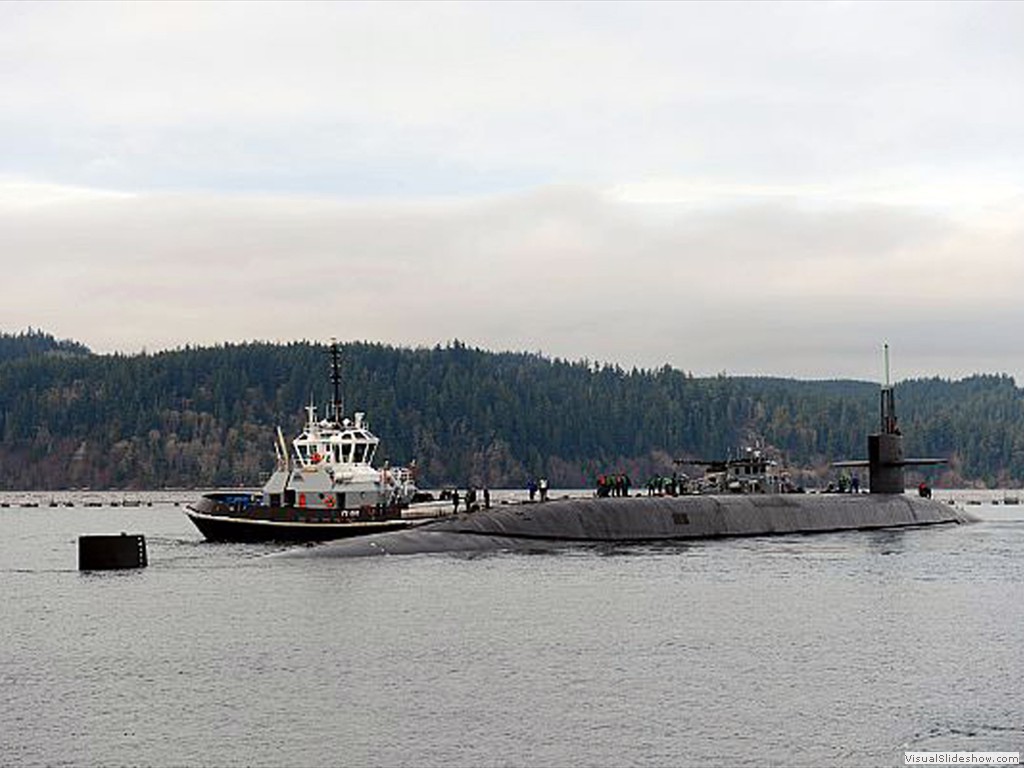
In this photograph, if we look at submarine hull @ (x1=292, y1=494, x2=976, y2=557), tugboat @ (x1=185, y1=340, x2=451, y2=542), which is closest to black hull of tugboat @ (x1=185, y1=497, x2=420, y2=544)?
tugboat @ (x1=185, y1=340, x2=451, y2=542)

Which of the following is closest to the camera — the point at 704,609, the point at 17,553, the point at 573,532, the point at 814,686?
the point at 814,686

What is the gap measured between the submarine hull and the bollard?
32.2 feet

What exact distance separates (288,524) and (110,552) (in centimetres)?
1337

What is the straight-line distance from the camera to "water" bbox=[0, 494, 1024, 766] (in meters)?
30.0

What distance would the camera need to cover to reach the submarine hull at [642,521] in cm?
7112

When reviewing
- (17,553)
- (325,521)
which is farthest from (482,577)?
(17,553)

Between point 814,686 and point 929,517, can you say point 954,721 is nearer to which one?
point 814,686

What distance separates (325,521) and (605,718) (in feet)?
164

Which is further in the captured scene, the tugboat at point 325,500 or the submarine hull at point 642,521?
the tugboat at point 325,500

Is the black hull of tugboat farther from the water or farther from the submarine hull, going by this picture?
the water

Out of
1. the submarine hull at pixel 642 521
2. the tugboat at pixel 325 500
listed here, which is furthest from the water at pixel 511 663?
the tugboat at pixel 325 500

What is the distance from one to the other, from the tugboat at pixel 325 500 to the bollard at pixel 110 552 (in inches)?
493

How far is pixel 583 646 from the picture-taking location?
42.1 meters

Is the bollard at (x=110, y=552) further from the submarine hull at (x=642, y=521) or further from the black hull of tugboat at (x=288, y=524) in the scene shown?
the black hull of tugboat at (x=288, y=524)
